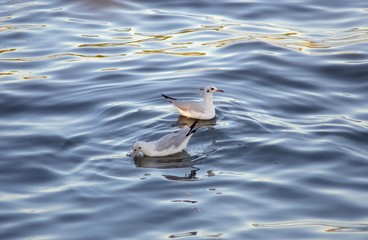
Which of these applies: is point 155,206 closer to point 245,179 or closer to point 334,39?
point 245,179

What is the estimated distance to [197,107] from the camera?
→ 533 inches

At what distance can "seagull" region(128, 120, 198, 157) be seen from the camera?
11.6 m

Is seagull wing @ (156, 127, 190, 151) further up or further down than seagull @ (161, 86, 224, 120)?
further down

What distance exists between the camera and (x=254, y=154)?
38.0 feet

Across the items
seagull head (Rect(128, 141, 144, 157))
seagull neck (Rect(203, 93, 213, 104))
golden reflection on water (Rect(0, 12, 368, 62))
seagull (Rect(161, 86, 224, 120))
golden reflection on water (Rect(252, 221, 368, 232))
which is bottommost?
golden reflection on water (Rect(252, 221, 368, 232))

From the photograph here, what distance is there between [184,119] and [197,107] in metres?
0.40

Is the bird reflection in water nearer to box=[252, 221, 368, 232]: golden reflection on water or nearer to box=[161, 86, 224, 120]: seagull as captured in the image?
box=[161, 86, 224, 120]: seagull

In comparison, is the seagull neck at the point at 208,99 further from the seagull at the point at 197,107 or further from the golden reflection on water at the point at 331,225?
the golden reflection on water at the point at 331,225

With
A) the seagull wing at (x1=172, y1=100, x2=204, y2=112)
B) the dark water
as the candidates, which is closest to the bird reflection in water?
the dark water

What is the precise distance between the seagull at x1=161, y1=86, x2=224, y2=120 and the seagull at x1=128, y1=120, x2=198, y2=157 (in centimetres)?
169

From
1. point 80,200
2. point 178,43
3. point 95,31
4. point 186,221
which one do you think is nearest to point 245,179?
point 186,221

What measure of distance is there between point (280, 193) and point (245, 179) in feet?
2.25

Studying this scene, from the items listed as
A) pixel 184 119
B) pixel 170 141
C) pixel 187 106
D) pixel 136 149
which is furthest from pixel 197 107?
pixel 136 149

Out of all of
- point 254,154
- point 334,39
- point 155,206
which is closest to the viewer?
point 155,206
